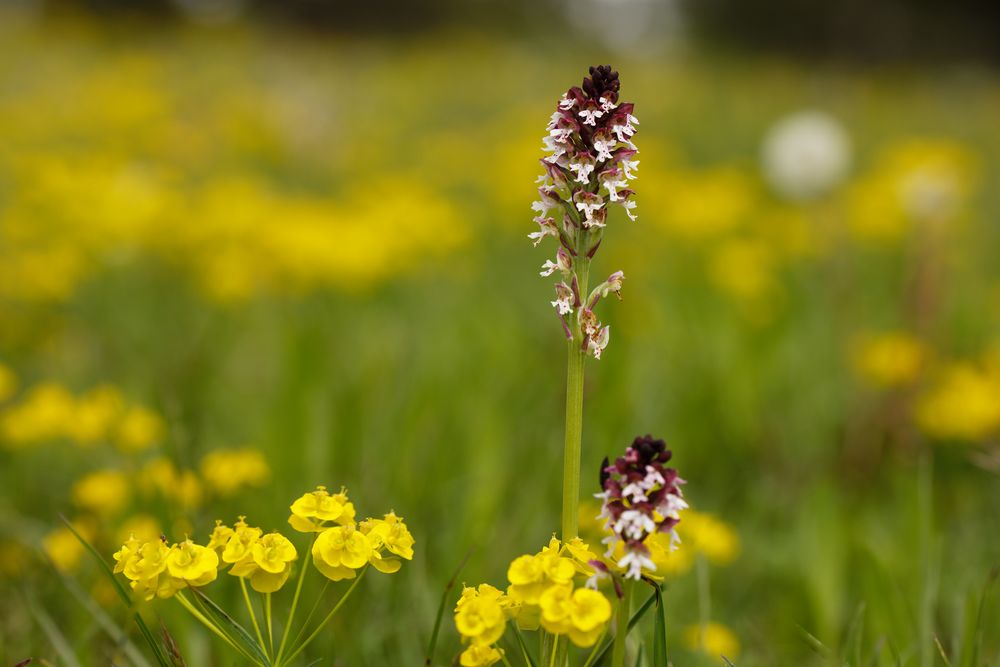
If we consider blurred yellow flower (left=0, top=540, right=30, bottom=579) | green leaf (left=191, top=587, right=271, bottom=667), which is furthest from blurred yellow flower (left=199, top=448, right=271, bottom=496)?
green leaf (left=191, top=587, right=271, bottom=667)

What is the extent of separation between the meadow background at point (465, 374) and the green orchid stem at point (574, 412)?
1.40 ft

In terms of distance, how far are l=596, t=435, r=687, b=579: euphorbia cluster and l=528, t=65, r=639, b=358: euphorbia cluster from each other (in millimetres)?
96

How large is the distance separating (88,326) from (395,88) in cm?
611

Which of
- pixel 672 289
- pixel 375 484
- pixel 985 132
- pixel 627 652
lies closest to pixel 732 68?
pixel 985 132

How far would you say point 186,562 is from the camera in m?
0.90

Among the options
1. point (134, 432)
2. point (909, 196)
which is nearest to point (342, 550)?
point (134, 432)

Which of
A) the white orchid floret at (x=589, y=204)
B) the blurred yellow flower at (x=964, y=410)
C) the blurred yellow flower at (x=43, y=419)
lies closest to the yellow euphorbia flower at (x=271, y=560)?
the white orchid floret at (x=589, y=204)

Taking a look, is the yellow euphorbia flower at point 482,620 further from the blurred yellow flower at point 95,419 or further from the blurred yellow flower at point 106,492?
the blurred yellow flower at point 95,419

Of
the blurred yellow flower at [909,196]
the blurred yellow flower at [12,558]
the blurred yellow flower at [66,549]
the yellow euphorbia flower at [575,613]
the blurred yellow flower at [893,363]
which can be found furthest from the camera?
the blurred yellow flower at [909,196]

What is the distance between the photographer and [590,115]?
83 cm

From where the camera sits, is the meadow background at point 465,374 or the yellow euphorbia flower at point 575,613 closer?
the yellow euphorbia flower at point 575,613

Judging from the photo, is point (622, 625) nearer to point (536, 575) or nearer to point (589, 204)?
point (536, 575)

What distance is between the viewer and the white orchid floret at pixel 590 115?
83 centimetres

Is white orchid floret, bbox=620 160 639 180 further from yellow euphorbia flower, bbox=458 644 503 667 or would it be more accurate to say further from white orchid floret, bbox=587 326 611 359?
yellow euphorbia flower, bbox=458 644 503 667
